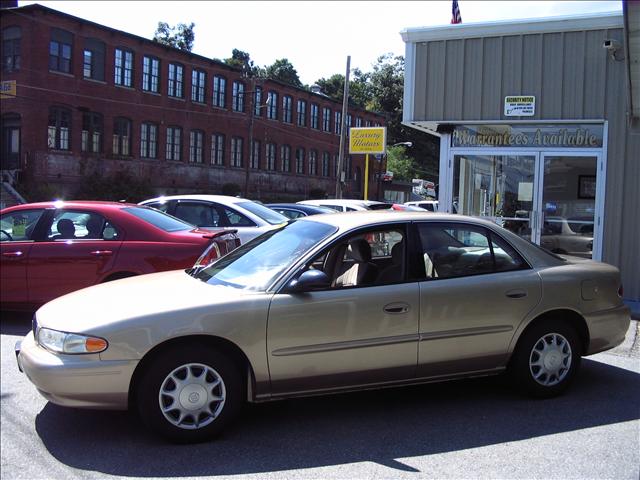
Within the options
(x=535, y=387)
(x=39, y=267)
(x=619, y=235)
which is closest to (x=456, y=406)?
(x=535, y=387)

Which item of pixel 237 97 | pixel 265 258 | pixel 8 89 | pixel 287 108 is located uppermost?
pixel 287 108

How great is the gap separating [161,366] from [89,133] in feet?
116

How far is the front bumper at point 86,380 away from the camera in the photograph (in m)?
3.66

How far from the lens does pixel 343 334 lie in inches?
161

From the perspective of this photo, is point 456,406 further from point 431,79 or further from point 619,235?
point 431,79

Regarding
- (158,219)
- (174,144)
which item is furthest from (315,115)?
(158,219)

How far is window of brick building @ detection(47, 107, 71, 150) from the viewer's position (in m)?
33.3

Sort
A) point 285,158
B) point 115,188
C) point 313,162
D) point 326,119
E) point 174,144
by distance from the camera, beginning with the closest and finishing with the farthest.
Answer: point 115,188
point 174,144
point 285,158
point 313,162
point 326,119

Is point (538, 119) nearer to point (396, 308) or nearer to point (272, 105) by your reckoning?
point (396, 308)

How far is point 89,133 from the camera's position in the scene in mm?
35656

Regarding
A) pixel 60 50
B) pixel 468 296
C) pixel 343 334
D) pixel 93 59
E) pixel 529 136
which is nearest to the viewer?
pixel 343 334

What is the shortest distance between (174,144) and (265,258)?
39.2 meters

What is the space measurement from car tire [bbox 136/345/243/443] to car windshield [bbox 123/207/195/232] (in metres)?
3.46

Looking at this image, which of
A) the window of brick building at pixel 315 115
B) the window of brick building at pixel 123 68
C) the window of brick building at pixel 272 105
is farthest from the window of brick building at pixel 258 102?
the window of brick building at pixel 123 68
